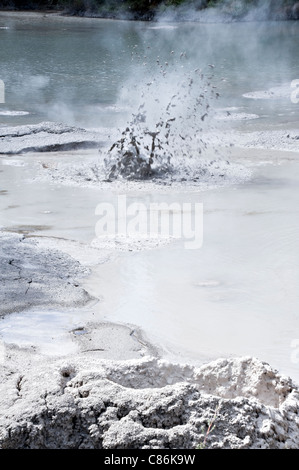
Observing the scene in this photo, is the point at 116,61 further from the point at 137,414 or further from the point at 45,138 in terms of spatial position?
the point at 137,414

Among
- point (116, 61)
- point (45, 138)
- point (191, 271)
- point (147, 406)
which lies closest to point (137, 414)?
point (147, 406)

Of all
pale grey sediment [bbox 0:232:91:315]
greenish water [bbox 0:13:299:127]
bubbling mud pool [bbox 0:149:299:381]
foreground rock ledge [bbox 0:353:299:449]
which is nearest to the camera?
foreground rock ledge [bbox 0:353:299:449]

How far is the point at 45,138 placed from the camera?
8.80m

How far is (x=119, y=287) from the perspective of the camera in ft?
14.1

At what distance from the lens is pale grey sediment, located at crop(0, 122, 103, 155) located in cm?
843

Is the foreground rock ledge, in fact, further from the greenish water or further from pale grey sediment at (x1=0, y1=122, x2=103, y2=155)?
the greenish water

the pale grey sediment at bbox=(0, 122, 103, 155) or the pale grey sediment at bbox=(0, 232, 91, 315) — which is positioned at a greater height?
the pale grey sediment at bbox=(0, 122, 103, 155)

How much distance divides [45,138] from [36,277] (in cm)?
485

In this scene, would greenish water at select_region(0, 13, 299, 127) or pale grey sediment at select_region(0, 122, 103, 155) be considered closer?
pale grey sediment at select_region(0, 122, 103, 155)

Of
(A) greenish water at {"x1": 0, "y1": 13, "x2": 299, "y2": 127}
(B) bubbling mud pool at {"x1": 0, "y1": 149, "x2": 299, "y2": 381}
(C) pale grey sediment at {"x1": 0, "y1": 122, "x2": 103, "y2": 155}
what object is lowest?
(B) bubbling mud pool at {"x1": 0, "y1": 149, "x2": 299, "y2": 381}

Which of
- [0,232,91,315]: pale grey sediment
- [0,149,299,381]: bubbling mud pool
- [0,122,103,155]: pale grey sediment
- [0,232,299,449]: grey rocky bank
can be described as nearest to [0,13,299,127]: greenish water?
[0,122,103,155]: pale grey sediment

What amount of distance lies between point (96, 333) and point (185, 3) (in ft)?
94.1

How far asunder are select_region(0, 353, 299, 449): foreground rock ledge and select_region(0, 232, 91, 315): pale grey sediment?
1516mm

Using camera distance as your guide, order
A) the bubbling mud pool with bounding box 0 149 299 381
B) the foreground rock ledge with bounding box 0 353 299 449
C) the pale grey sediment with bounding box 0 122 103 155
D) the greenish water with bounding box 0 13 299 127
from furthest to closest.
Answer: the greenish water with bounding box 0 13 299 127 < the pale grey sediment with bounding box 0 122 103 155 < the bubbling mud pool with bounding box 0 149 299 381 < the foreground rock ledge with bounding box 0 353 299 449
